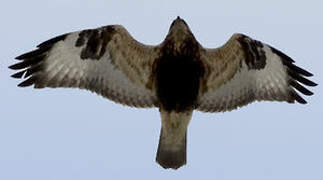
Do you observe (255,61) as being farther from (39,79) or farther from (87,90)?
(39,79)

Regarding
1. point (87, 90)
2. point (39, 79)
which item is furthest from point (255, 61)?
point (39, 79)

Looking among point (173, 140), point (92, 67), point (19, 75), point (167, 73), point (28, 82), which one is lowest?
point (173, 140)

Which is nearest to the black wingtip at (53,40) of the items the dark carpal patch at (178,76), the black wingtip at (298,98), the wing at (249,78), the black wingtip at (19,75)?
the black wingtip at (19,75)

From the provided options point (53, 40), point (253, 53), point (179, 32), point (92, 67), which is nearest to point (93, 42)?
point (92, 67)

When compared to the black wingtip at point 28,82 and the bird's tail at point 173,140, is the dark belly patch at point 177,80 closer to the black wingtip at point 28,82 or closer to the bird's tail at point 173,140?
the bird's tail at point 173,140

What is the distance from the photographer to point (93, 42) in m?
12.8

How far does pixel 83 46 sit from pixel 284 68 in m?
3.64

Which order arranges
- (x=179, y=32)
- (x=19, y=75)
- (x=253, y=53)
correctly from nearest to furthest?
1. (x=179, y=32)
2. (x=19, y=75)
3. (x=253, y=53)

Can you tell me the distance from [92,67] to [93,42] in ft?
1.49

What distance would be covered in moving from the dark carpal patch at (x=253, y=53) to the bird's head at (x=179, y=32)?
108 cm

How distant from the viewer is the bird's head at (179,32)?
12242mm

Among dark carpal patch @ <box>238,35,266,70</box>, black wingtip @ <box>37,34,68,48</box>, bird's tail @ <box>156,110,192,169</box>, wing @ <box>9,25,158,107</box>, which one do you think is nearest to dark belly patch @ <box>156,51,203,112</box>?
bird's tail @ <box>156,110,192,169</box>

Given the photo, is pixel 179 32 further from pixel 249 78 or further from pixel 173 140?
pixel 173 140

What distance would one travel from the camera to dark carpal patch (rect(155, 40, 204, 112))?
12336 millimetres
